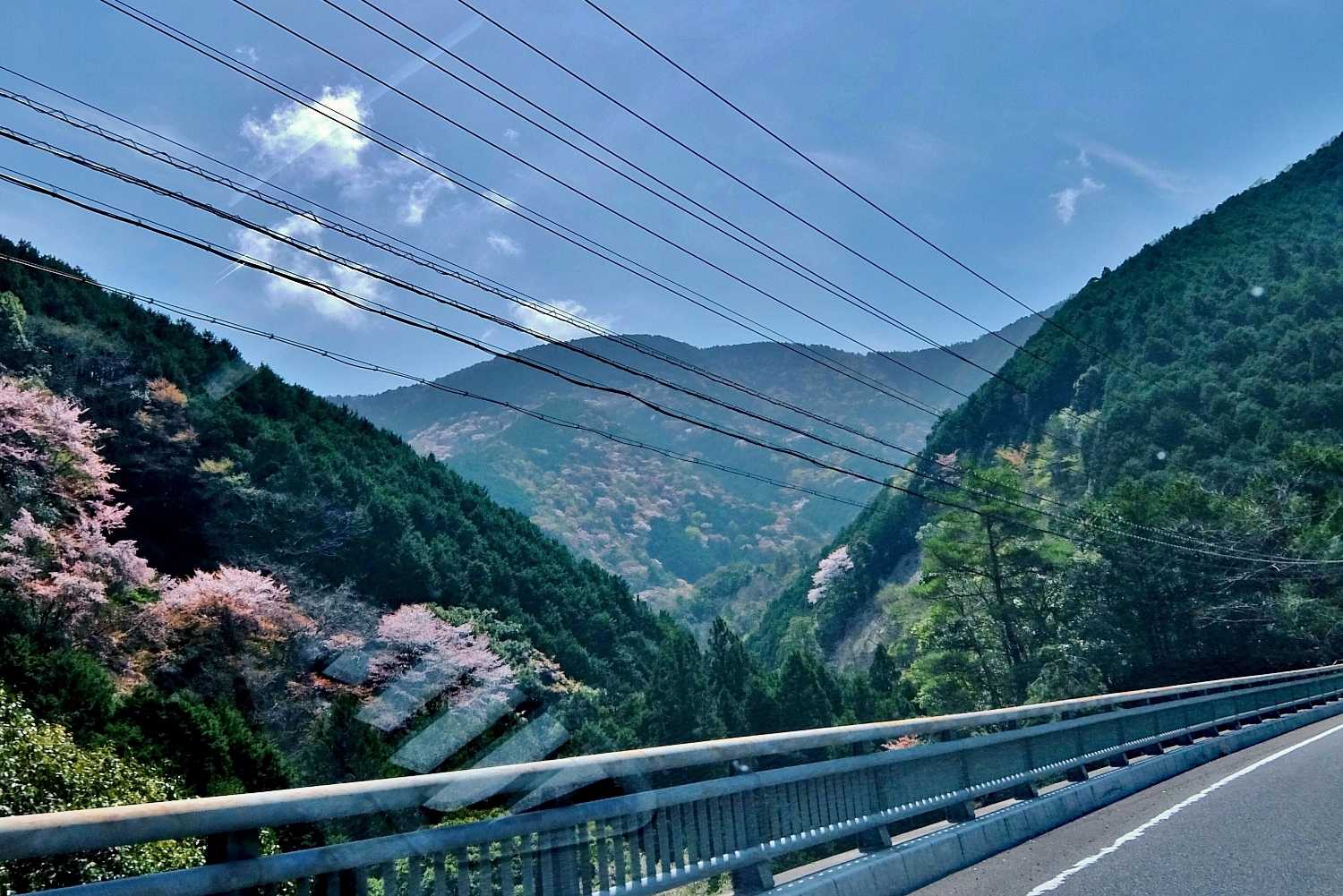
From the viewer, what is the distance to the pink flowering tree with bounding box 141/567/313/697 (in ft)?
87.0

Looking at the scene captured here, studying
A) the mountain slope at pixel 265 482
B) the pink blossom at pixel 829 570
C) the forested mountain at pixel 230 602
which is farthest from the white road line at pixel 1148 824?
the pink blossom at pixel 829 570

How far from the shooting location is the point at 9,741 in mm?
11727

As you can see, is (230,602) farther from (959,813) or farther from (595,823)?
(595,823)

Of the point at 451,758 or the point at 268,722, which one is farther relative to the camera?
the point at 451,758

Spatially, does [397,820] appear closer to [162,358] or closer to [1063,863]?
[1063,863]

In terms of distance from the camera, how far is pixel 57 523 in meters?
25.5

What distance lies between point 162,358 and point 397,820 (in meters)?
26.9

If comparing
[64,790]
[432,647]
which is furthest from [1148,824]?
[432,647]

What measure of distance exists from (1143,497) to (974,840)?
55558 mm

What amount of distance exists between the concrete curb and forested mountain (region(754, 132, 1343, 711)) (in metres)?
10.2


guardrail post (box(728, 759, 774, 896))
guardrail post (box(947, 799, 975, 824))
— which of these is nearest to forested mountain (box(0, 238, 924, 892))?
guardrail post (box(728, 759, 774, 896))

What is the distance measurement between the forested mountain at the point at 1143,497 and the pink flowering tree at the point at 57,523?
22.2 metres

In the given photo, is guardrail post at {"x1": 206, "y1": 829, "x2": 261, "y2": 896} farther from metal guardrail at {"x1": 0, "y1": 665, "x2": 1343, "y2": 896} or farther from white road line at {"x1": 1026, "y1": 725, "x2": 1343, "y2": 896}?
white road line at {"x1": 1026, "y1": 725, "x2": 1343, "y2": 896}

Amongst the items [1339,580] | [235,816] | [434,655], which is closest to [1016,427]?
[1339,580]
